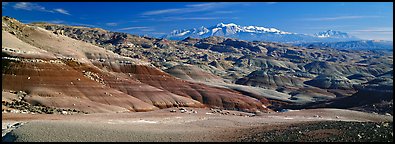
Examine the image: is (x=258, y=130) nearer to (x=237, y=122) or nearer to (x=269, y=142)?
(x=269, y=142)

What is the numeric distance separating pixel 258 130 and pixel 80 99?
38171 millimetres

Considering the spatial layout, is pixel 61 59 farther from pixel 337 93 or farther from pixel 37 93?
pixel 337 93

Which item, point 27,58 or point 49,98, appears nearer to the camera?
point 49,98

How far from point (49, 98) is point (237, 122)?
29936 mm

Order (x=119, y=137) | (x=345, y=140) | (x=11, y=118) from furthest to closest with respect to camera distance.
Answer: (x=11, y=118), (x=119, y=137), (x=345, y=140)

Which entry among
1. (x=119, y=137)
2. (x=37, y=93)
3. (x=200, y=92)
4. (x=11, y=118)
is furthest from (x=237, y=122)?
(x=200, y=92)

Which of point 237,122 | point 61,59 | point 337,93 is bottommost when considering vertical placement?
point 337,93

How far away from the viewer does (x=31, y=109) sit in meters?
51.1

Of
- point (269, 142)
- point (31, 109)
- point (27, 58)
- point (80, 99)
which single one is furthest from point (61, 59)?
point (269, 142)

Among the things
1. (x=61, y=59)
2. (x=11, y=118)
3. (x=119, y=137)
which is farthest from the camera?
(x=61, y=59)

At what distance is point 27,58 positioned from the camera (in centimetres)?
6444

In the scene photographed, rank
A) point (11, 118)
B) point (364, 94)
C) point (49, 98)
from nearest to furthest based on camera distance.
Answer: point (11, 118), point (49, 98), point (364, 94)

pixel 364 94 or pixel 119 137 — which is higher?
pixel 119 137

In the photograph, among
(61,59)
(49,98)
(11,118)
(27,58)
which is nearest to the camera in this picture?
(11,118)
